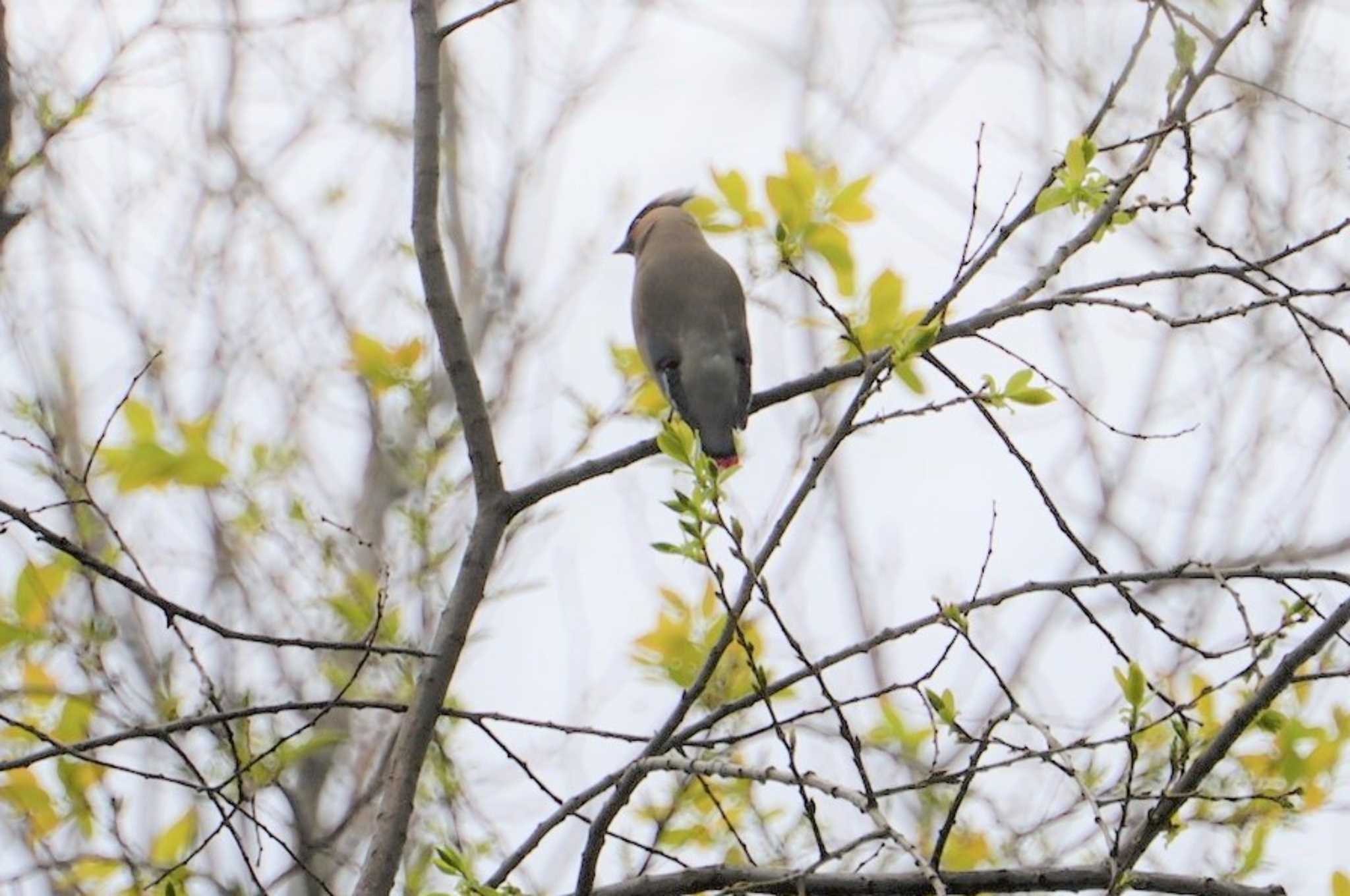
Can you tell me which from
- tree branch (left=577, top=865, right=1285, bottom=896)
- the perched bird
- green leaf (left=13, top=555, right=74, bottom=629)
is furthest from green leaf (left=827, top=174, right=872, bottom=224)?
green leaf (left=13, top=555, right=74, bottom=629)

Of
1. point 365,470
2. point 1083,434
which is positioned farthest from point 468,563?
point 1083,434

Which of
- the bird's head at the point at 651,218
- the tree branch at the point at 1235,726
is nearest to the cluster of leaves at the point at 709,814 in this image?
the tree branch at the point at 1235,726

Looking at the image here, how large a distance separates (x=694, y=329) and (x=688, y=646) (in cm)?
163

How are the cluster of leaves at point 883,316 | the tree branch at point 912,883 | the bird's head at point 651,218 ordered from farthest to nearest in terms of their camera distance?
the bird's head at point 651,218 → the cluster of leaves at point 883,316 → the tree branch at point 912,883

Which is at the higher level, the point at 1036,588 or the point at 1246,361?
the point at 1246,361

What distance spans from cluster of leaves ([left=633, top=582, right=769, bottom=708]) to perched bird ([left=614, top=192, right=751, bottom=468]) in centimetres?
77

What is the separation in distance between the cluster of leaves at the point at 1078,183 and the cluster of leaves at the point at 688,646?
2.78 ft

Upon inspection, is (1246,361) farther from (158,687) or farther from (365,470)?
(158,687)

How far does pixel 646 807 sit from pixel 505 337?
2960 millimetres

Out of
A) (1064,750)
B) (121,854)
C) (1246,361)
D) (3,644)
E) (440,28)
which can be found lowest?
(1064,750)

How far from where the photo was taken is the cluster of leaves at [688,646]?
3.09 m

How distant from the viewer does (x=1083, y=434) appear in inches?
246

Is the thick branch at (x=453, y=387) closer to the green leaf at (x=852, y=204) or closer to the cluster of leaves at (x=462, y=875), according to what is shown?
the cluster of leaves at (x=462, y=875)

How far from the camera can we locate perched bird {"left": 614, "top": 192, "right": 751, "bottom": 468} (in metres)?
4.25
